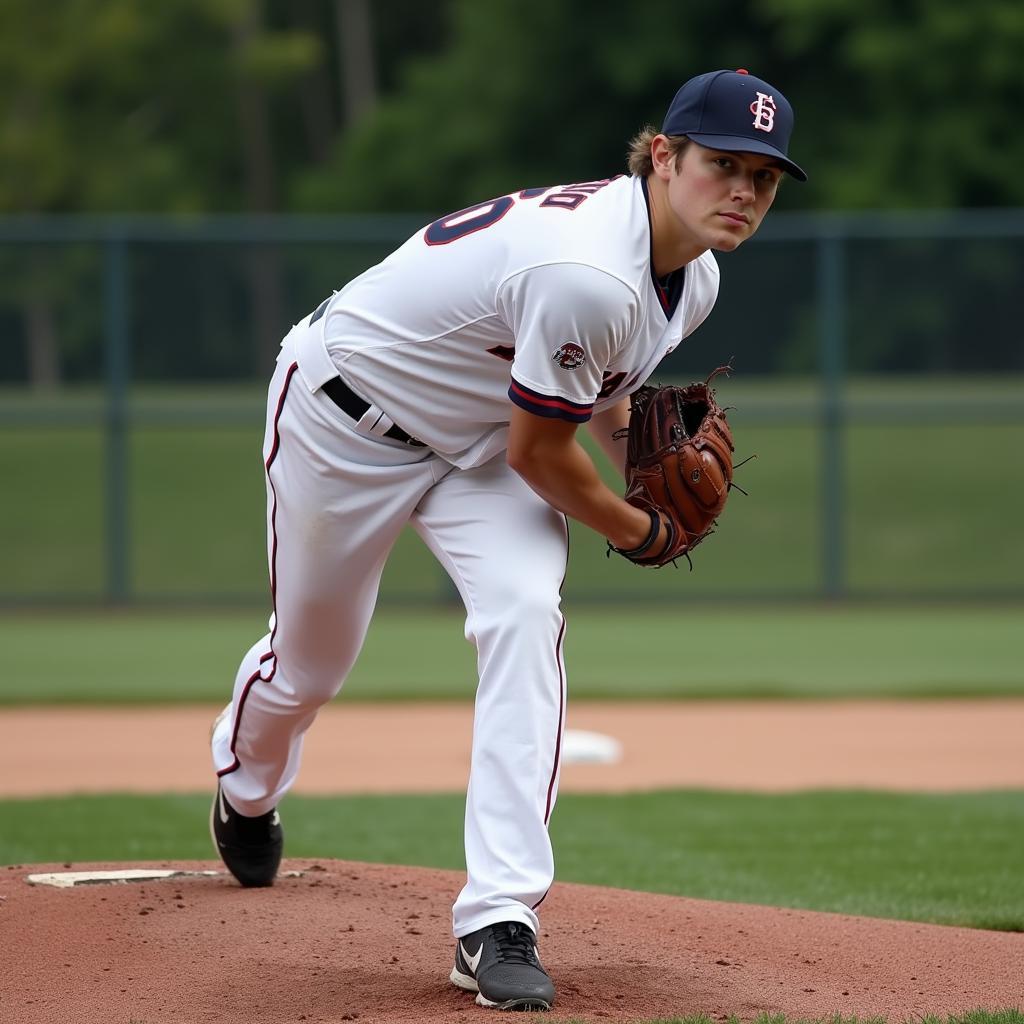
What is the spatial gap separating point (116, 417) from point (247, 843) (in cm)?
899

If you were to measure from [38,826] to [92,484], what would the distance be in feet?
24.4

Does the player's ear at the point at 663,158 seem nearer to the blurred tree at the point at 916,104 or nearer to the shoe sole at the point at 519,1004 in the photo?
the shoe sole at the point at 519,1004

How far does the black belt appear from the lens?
3.54m

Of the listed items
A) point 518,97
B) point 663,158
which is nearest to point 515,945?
point 663,158

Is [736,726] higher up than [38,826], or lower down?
lower down

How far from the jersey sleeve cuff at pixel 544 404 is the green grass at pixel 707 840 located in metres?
1.83

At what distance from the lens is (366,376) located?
3.52 meters

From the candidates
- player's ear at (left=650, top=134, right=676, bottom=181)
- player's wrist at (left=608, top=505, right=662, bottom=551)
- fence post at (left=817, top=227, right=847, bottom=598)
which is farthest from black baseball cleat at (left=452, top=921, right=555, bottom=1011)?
fence post at (left=817, top=227, right=847, bottom=598)

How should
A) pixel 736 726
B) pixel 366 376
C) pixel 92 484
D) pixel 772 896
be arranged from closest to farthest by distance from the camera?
pixel 366 376 < pixel 772 896 < pixel 736 726 < pixel 92 484

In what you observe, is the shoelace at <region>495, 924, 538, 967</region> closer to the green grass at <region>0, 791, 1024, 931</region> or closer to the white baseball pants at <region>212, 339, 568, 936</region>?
the white baseball pants at <region>212, 339, 568, 936</region>

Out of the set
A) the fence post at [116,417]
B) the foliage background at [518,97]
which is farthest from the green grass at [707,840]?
the foliage background at [518,97]

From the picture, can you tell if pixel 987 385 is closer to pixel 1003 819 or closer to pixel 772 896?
pixel 1003 819

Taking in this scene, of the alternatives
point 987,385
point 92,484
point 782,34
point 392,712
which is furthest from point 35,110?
point 392,712

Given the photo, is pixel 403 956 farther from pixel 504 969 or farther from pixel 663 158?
pixel 663 158
